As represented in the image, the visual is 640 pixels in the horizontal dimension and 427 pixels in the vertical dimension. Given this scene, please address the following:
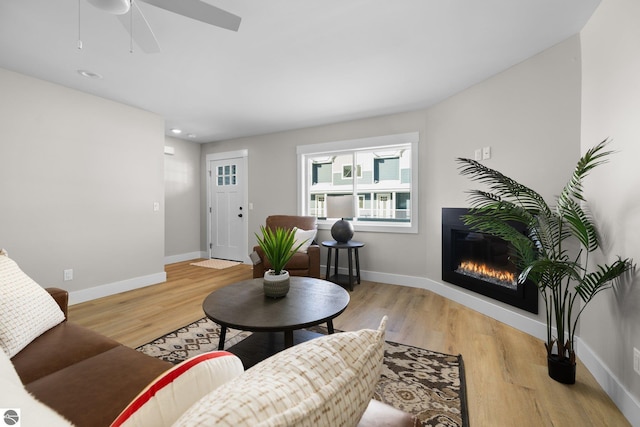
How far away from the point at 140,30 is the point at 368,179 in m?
3.19

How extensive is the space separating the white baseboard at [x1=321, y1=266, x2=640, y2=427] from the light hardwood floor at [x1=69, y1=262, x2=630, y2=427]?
0.05 m

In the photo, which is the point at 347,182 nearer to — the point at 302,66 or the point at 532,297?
the point at 302,66

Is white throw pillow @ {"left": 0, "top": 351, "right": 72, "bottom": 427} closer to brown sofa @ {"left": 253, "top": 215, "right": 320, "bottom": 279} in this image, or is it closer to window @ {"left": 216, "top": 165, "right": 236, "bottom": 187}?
brown sofa @ {"left": 253, "top": 215, "right": 320, "bottom": 279}

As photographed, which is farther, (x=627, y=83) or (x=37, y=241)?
(x=37, y=241)

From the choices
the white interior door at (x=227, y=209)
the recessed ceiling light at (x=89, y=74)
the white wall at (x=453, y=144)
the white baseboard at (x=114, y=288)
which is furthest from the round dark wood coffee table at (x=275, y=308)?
the white interior door at (x=227, y=209)

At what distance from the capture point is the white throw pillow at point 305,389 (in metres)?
0.34

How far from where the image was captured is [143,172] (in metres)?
3.81

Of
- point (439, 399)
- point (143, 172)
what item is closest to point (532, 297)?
point (439, 399)

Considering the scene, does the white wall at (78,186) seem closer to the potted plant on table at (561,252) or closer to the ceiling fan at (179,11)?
the ceiling fan at (179,11)

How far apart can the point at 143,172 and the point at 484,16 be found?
4074 mm

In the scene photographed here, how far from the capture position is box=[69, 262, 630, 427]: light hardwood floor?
5.04ft

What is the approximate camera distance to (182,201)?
550 centimetres

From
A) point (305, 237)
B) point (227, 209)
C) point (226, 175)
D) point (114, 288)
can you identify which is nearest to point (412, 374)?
point (305, 237)

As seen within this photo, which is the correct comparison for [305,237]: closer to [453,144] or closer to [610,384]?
[453,144]
